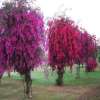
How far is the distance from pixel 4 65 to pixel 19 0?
17.0ft

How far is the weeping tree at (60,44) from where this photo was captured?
4341 cm

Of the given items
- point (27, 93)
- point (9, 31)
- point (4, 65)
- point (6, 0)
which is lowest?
point (27, 93)

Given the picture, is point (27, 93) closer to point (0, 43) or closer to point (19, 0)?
point (0, 43)

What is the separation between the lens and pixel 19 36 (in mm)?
29062

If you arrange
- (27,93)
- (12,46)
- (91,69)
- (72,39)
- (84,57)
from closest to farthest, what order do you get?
1. (12,46)
2. (27,93)
3. (72,39)
4. (84,57)
5. (91,69)

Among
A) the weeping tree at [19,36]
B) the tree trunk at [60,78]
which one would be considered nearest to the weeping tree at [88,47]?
the tree trunk at [60,78]

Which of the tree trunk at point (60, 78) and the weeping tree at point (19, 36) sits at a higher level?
the weeping tree at point (19, 36)

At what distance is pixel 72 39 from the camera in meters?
43.8

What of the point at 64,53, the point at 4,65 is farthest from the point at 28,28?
the point at 64,53

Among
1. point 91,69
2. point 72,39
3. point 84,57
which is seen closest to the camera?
point 72,39

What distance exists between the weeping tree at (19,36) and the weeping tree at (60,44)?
13.4 m

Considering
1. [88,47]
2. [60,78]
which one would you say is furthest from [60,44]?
[88,47]

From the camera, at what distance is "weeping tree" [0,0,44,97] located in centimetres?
2898

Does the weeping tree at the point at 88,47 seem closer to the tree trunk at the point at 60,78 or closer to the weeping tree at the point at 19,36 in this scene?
the tree trunk at the point at 60,78
